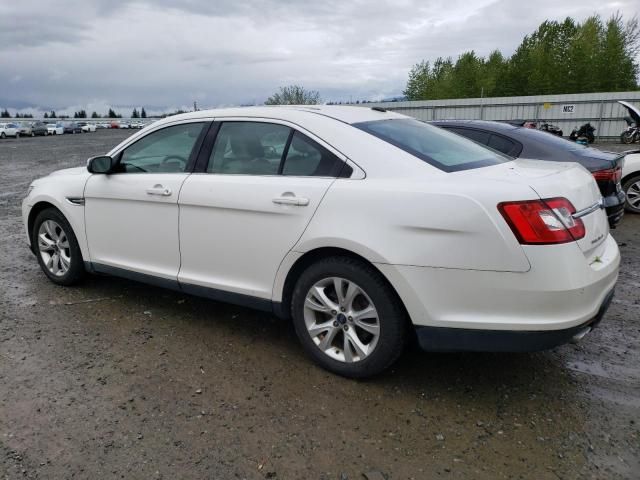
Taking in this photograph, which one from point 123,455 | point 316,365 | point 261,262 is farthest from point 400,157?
point 123,455

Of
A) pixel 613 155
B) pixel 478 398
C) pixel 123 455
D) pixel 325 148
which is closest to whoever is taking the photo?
pixel 123 455

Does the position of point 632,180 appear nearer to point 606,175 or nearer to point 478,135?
point 606,175

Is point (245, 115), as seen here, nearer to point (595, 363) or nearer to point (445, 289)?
point (445, 289)

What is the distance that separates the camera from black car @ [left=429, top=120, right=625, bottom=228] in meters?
6.14

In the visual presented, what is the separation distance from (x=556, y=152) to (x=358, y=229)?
14.0 ft

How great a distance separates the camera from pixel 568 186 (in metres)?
2.94

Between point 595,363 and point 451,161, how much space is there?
164cm

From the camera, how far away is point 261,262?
3500 millimetres

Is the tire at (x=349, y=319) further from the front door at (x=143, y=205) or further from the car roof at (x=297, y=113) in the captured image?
the front door at (x=143, y=205)

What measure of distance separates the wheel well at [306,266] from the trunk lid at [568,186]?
824 millimetres

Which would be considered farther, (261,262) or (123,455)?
(261,262)

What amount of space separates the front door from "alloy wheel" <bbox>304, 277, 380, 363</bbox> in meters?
1.24

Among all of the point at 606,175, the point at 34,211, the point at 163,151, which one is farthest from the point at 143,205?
the point at 606,175

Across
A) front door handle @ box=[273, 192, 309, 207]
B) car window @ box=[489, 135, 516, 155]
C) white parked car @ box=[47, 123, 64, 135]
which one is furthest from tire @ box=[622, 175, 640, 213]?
white parked car @ box=[47, 123, 64, 135]
